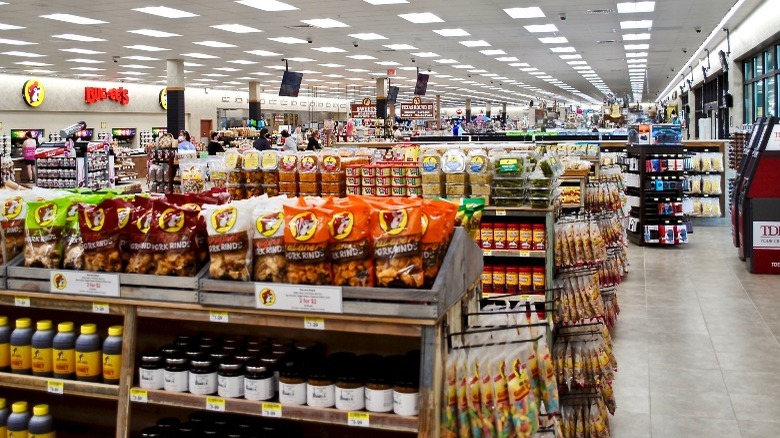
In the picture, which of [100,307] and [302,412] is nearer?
[302,412]

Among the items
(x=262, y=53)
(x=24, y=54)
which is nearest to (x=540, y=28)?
(x=262, y=53)

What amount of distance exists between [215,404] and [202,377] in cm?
11

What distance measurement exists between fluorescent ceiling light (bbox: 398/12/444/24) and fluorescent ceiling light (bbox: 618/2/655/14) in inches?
127

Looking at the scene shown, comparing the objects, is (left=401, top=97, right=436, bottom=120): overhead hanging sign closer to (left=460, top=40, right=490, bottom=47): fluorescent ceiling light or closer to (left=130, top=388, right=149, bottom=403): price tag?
(left=460, top=40, right=490, bottom=47): fluorescent ceiling light

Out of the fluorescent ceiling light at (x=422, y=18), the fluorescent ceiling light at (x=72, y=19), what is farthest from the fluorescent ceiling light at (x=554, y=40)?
the fluorescent ceiling light at (x=72, y=19)

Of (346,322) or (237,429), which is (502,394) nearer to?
(346,322)

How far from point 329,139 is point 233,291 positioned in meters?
18.3

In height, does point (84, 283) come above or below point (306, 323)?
above

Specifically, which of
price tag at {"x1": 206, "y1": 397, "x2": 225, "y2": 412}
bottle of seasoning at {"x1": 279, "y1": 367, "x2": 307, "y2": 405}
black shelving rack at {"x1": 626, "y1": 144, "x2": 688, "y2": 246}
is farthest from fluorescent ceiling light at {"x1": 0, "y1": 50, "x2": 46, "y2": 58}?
bottle of seasoning at {"x1": 279, "y1": 367, "x2": 307, "y2": 405}

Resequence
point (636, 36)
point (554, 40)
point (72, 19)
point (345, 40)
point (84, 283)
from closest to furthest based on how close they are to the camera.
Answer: point (84, 283)
point (72, 19)
point (345, 40)
point (636, 36)
point (554, 40)

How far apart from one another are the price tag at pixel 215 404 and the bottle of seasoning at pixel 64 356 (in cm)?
62

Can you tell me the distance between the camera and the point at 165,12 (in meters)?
12.4

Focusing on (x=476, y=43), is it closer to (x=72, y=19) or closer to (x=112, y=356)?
(x=72, y=19)

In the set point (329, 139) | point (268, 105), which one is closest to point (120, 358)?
point (329, 139)
